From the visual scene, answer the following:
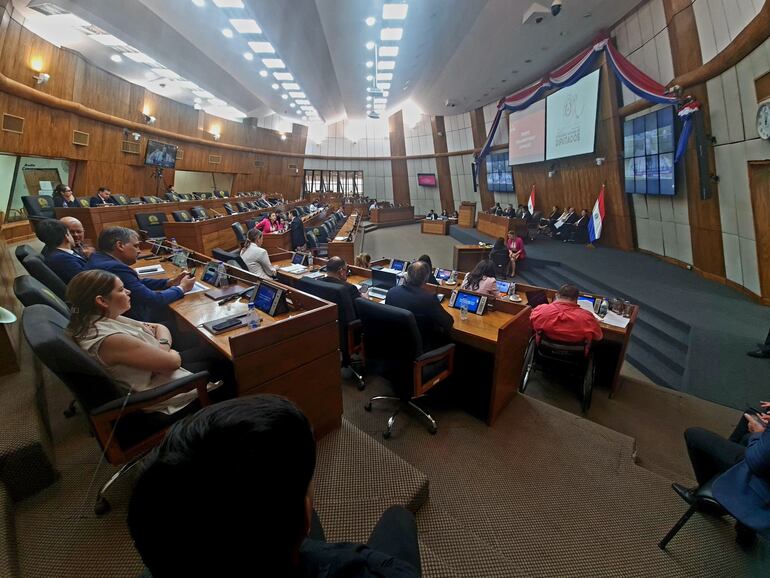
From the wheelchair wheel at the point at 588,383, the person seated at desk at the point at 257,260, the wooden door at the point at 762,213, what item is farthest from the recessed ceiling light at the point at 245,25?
the wooden door at the point at 762,213

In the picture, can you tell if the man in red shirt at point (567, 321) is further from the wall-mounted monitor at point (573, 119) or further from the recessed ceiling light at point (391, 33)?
the recessed ceiling light at point (391, 33)

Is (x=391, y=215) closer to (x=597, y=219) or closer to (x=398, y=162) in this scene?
(x=398, y=162)

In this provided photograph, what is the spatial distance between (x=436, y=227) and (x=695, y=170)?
8077mm

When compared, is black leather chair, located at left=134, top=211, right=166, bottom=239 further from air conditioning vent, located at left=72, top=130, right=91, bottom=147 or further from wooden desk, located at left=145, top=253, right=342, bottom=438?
wooden desk, located at left=145, top=253, right=342, bottom=438

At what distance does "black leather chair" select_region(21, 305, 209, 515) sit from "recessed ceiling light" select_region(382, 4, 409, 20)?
22.8ft

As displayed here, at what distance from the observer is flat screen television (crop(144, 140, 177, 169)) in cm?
916

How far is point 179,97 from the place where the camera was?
11.0 meters

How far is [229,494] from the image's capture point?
44 centimetres

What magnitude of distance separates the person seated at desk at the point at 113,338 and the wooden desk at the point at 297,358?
308 mm

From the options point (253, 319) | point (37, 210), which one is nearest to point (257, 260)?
point (253, 319)

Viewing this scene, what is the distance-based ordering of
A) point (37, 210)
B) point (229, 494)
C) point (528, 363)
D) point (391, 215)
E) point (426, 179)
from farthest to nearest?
point (426, 179) < point (391, 215) < point (37, 210) < point (528, 363) < point (229, 494)

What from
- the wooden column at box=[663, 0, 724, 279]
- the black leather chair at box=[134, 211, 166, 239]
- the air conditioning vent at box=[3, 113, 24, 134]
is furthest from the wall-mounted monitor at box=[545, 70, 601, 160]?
the air conditioning vent at box=[3, 113, 24, 134]

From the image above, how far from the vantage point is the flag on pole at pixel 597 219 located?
7.31 metres

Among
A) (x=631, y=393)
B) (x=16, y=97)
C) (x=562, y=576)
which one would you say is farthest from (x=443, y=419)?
(x=16, y=97)
